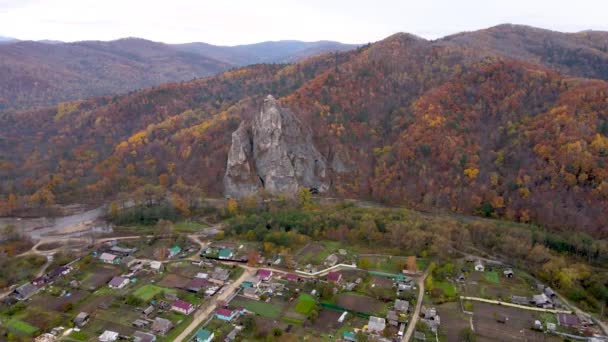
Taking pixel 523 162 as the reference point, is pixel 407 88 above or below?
above

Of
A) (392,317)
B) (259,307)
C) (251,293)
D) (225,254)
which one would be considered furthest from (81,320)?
(392,317)

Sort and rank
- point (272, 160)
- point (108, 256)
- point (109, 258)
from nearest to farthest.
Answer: point (109, 258), point (108, 256), point (272, 160)

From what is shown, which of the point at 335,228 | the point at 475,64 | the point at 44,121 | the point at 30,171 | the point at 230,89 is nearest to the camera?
the point at 335,228

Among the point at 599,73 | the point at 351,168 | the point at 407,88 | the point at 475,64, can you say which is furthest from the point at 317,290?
the point at 599,73

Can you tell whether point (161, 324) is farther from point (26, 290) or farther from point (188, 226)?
point (188, 226)

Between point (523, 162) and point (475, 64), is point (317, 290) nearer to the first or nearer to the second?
point (523, 162)
